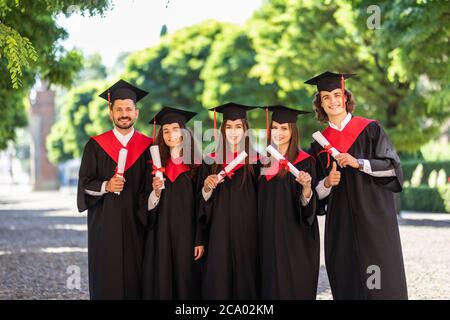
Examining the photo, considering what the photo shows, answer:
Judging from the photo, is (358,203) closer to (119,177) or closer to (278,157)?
(278,157)

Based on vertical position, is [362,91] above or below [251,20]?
below

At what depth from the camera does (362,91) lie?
63.5ft

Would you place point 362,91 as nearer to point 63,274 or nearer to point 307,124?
point 307,124

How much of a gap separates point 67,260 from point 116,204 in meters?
6.92

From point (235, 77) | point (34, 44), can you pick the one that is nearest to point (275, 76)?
point (235, 77)

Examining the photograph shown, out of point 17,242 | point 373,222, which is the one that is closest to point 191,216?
point 373,222

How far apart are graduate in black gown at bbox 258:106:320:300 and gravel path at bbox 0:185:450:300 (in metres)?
3.02

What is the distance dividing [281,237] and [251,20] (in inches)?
775

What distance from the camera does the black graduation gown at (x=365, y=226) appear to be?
515cm

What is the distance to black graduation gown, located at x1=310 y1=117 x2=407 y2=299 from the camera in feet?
16.9

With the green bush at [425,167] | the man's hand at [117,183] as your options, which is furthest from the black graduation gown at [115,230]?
the green bush at [425,167]

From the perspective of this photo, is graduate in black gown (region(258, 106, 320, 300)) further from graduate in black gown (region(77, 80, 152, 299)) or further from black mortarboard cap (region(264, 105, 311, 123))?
graduate in black gown (region(77, 80, 152, 299))

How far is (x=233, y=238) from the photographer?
5.55 m

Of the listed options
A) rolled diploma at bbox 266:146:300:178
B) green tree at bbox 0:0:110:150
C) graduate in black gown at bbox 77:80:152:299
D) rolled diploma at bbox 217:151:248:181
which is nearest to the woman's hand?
rolled diploma at bbox 266:146:300:178
